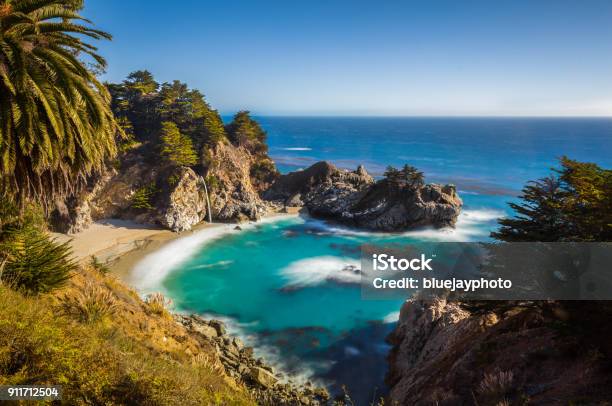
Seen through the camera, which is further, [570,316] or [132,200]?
[132,200]

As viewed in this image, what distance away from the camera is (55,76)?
29.0 feet

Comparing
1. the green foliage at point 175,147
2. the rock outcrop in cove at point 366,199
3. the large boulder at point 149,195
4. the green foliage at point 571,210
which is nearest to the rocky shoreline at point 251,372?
the green foliage at point 571,210

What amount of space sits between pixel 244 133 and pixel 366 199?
2384 cm

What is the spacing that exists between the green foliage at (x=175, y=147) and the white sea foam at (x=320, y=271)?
21.8 m

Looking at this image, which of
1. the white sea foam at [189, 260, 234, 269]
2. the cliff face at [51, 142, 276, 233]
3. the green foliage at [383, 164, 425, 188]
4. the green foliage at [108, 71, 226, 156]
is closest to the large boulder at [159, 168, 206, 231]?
the cliff face at [51, 142, 276, 233]

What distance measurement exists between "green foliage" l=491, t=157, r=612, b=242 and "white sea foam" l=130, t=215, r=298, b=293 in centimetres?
2792

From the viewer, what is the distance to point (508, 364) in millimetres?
11117

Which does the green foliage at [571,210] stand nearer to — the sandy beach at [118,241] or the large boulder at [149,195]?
the sandy beach at [118,241]

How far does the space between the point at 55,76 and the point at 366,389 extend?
778 inches

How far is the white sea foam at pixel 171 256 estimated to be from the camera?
30938 mm

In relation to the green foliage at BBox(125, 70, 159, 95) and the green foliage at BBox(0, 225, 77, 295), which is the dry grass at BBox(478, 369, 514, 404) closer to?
the green foliage at BBox(0, 225, 77, 295)

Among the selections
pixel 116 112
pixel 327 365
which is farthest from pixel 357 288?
pixel 116 112

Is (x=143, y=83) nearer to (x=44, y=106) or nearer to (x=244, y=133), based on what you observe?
(x=244, y=133)

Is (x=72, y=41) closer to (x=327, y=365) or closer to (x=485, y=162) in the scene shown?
(x=327, y=365)
